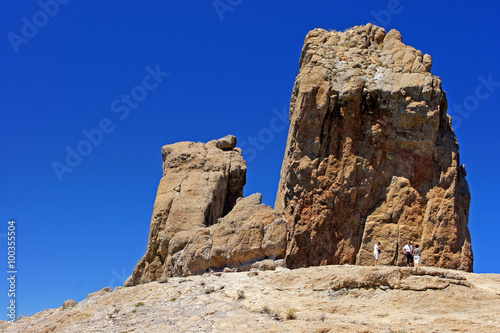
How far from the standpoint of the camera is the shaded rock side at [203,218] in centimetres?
2836

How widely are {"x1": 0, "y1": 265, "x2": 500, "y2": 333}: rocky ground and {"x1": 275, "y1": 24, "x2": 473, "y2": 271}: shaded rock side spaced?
493 cm

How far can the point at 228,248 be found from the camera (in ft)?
93.4

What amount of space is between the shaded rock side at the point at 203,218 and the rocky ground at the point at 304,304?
7.67ft

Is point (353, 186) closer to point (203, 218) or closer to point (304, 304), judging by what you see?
point (203, 218)

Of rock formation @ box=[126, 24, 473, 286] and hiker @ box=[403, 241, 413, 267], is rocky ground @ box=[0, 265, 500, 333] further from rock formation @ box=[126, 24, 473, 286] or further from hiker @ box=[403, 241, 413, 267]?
rock formation @ box=[126, 24, 473, 286]

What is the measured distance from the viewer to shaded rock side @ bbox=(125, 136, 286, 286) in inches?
1117

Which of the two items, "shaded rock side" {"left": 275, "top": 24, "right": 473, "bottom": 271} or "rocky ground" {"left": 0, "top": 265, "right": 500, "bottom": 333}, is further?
"shaded rock side" {"left": 275, "top": 24, "right": 473, "bottom": 271}

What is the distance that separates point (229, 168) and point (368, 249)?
1002cm

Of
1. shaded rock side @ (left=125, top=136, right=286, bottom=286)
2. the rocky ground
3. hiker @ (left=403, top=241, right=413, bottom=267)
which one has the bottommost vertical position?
the rocky ground

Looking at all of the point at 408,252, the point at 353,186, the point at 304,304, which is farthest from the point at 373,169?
the point at 304,304

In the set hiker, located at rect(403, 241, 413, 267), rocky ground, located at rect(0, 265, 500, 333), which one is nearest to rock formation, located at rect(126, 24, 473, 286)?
hiker, located at rect(403, 241, 413, 267)

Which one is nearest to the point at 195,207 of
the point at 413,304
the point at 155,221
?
the point at 155,221

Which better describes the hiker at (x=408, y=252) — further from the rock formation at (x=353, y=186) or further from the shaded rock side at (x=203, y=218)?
the shaded rock side at (x=203, y=218)

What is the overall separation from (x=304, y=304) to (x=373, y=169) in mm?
11567
